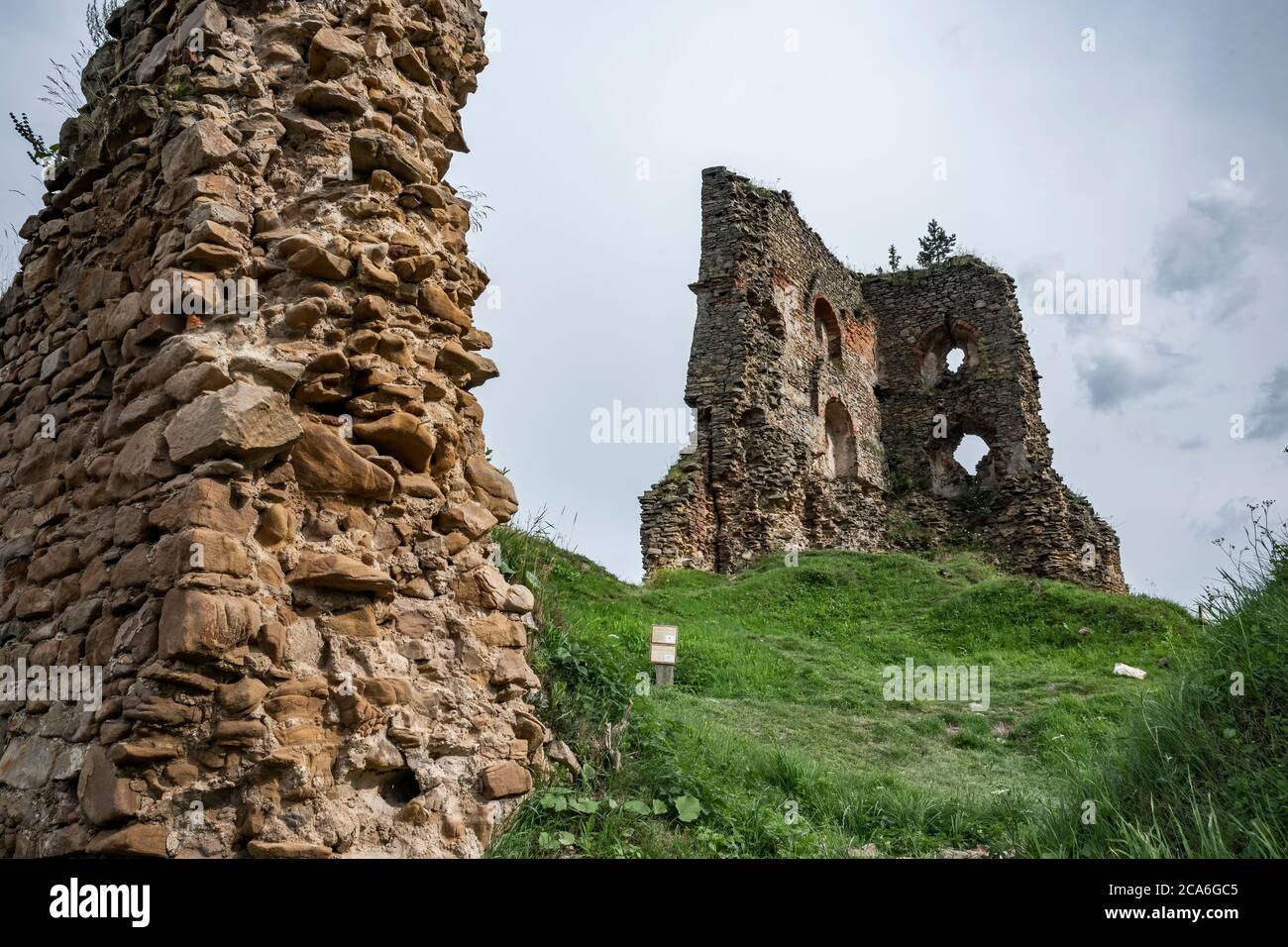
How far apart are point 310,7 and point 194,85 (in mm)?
633

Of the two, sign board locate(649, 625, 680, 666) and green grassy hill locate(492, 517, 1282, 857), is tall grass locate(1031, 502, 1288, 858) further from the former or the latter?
sign board locate(649, 625, 680, 666)

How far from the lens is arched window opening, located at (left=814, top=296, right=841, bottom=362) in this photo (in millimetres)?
21125

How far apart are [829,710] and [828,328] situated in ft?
49.1

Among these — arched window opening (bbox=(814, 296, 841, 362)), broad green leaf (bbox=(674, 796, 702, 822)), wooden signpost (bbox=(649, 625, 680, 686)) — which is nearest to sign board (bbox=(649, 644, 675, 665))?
wooden signpost (bbox=(649, 625, 680, 686))

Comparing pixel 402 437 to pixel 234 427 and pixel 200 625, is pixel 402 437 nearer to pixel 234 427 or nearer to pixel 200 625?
pixel 234 427

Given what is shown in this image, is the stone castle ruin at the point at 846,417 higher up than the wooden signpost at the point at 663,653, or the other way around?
the stone castle ruin at the point at 846,417
